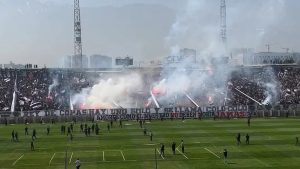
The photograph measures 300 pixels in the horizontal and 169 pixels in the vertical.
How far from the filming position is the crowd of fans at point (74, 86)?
319 feet

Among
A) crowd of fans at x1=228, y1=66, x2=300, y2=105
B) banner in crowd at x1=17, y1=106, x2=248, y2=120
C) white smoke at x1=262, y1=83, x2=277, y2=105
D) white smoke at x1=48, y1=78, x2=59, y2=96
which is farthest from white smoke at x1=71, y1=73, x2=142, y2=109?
white smoke at x1=262, y1=83, x2=277, y2=105

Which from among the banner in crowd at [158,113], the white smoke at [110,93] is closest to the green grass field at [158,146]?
the banner in crowd at [158,113]

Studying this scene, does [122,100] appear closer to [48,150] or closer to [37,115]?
[37,115]

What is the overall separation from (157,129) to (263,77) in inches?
2062

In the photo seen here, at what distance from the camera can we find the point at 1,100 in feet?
318

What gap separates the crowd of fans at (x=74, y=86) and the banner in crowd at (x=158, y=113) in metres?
11.8

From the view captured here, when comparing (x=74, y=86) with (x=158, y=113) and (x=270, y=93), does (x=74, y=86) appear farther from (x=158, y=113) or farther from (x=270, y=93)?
(x=270, y=93)

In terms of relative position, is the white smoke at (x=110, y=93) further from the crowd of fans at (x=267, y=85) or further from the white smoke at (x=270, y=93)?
the white smoke at (x=270, y=93)

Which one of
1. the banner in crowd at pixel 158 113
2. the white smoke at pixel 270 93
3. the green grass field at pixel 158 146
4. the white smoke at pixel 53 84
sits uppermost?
the white smoke at pixel 53 84

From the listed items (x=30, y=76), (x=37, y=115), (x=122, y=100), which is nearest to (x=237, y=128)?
(x=37, y=115)

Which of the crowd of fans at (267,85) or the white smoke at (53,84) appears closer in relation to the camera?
the crowd of fans at (267,85)

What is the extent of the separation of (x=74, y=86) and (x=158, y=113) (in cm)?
2972

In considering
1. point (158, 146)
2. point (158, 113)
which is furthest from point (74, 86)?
point (158, 146)

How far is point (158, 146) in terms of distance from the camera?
52469 millimetres
